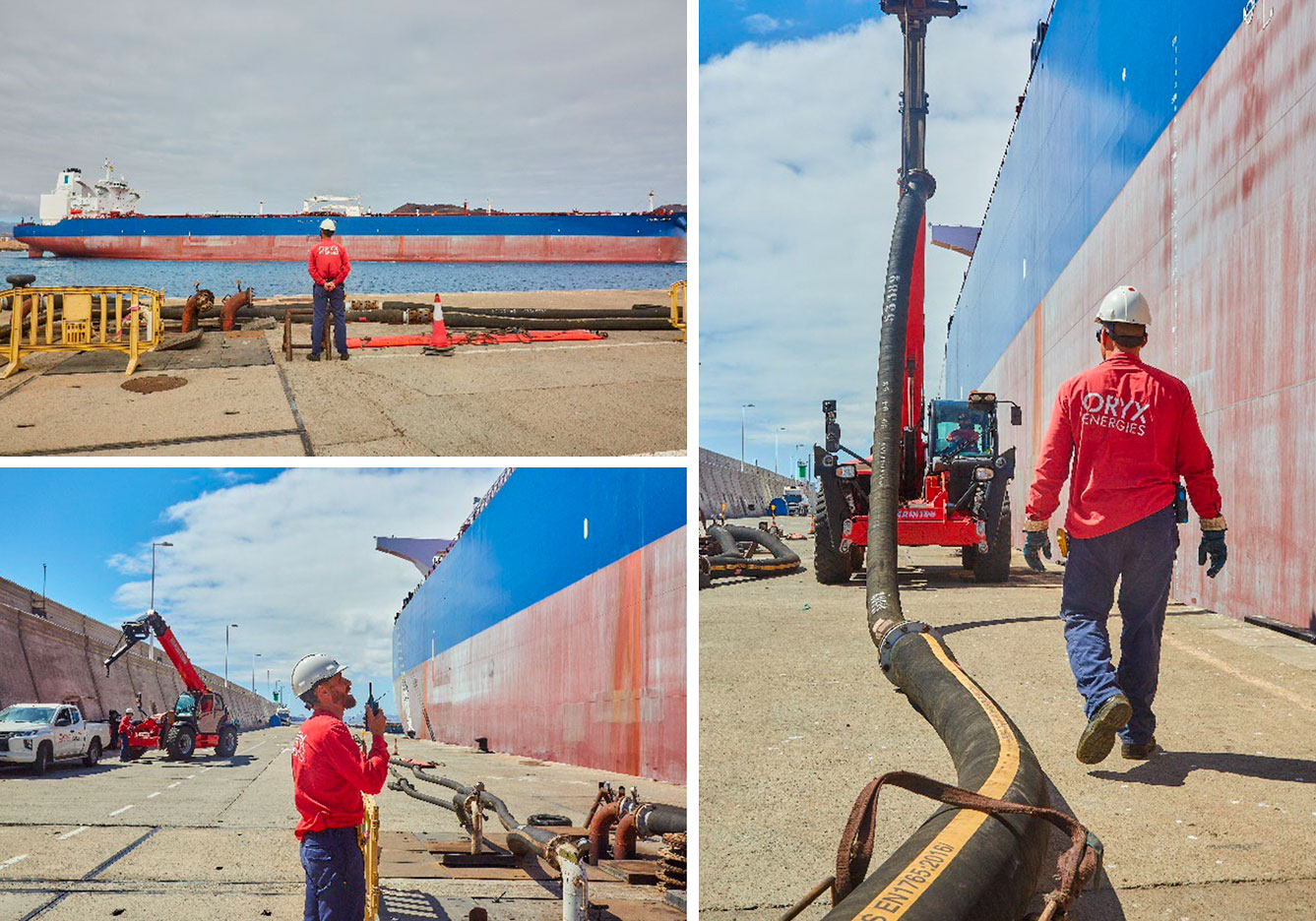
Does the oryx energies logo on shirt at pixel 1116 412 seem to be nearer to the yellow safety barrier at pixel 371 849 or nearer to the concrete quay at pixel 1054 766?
the concrete quay at pixel 1054 766

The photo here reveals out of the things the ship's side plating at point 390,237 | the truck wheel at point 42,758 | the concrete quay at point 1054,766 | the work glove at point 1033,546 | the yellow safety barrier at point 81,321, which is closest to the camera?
the concrete quay at point 1054,766

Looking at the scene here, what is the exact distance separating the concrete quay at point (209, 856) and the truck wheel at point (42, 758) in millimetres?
1780

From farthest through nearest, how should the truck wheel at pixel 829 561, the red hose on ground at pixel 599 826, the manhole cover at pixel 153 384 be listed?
the truck wheel at pixel 829 561 → the manhole cover at pixel 153 384 → the red hose on ground at pixel 599 826

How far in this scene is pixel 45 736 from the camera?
13664 millimetres

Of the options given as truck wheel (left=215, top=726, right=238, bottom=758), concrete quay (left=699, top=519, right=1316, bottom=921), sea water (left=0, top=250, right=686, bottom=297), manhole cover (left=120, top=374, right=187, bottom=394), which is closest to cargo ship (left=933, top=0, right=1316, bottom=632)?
concrete quay (left=699, top=519, right=1316, bottom=921)

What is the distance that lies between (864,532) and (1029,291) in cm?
1593

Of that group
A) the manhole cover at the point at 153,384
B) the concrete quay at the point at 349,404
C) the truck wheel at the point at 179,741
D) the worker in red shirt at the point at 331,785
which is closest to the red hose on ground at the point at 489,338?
the concrete quay at the point at 349,404

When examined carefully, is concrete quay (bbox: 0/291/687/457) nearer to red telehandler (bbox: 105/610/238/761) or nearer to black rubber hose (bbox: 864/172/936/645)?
black rubber hose (bbox: 864/172/936/645)

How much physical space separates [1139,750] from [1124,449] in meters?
1.13

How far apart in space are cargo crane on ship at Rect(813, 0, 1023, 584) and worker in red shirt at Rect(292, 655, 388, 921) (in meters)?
7.21

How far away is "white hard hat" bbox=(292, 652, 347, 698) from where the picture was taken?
3.71 m

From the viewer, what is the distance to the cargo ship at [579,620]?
930 centimetres

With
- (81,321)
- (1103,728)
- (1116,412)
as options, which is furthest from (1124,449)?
(81,321)

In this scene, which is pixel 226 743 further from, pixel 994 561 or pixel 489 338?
pixel 994 561
